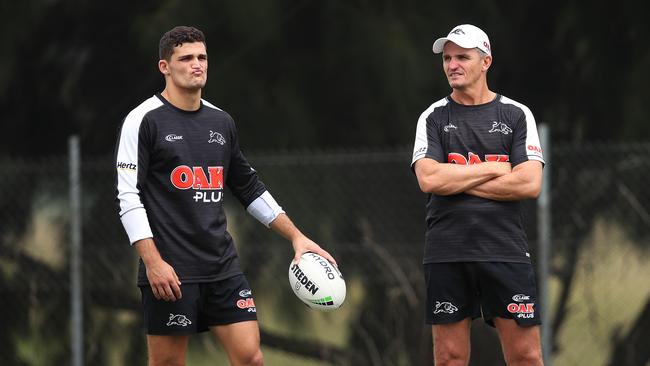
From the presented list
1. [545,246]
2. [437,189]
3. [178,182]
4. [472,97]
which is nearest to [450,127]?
[472,97]

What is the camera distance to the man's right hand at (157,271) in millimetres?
4895

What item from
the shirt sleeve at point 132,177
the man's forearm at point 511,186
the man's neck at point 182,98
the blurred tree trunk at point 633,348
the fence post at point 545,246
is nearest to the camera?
the shirt sleeve at point 132,177

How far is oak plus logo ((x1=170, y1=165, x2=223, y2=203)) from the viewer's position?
504 centimetres

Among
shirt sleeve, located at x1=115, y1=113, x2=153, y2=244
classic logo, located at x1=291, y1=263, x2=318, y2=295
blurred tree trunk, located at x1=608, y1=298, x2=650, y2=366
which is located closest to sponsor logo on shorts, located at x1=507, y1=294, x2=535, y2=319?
classic logo, located at x1=291, y1=263, x2=318, y2=295

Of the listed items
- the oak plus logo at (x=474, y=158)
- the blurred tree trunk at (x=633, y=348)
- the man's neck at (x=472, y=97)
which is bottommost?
the blurred tree trunk at (x=633, y=348)

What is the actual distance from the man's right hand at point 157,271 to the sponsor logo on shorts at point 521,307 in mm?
1498

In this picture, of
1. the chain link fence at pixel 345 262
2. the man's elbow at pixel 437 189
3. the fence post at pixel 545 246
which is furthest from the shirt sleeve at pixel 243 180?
the fence post at pixel 545 246

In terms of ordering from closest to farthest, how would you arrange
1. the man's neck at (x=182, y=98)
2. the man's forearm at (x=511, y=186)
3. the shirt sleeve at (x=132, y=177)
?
the shirt sleeve at (x=132, y=177) < the man's neck at (x=182, y=98) < the man's forearm at (x=511, y=186)

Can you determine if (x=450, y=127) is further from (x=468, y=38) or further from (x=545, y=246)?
(x=545, y=246)

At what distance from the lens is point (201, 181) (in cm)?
508

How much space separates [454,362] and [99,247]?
3.40 meters

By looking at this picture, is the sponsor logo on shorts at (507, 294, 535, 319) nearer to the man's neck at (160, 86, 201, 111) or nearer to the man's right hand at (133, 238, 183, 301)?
the man's right hand at (133, 238, 183, 301)

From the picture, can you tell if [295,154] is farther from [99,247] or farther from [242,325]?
[242,325]

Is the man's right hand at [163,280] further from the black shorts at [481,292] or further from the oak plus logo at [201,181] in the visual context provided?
the black shorts at [481,292]
